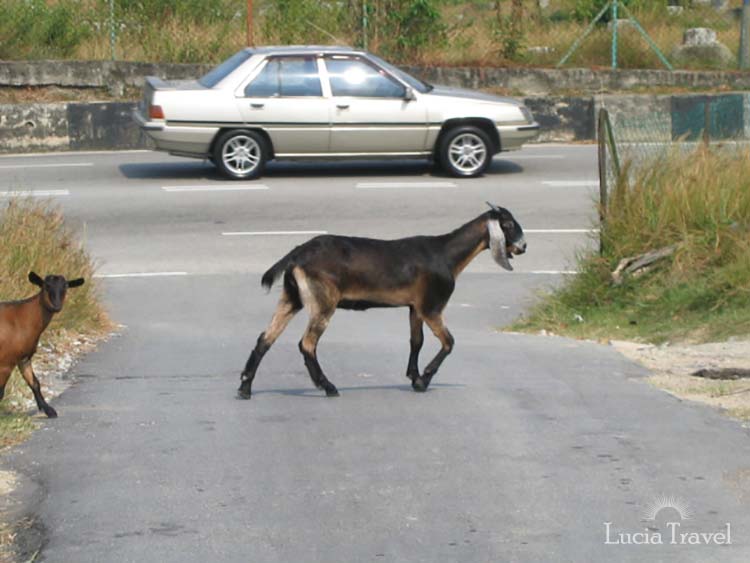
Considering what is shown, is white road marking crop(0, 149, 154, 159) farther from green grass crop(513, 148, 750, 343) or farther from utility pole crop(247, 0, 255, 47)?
green grass crop(513, 148, 750, 343)

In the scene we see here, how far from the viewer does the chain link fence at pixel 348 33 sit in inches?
1022

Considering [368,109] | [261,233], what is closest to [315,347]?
[261,233]

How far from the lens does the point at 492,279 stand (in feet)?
48.9

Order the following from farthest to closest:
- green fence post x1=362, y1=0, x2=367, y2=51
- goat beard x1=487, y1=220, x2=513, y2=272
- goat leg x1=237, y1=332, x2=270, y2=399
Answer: green fence post x1=362, y1=0, x2=367, y2=51 → goat beard x1=487, y1=220, x2=513, y2=272 → goat leg x1=237, y1=332, x2=270, y2=399

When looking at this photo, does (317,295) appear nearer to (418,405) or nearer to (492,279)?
(418,405)

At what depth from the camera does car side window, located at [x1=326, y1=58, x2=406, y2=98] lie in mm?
19797

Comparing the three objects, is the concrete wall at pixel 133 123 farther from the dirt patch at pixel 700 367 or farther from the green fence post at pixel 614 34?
the dirt patch at pixel 700 367

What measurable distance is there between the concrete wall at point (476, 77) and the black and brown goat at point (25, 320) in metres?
17.6

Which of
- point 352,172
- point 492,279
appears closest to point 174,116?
point 352,172

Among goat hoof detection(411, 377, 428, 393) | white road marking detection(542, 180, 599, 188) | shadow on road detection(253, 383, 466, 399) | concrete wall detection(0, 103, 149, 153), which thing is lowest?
shadow on road detection(253, 383, 466, 399)

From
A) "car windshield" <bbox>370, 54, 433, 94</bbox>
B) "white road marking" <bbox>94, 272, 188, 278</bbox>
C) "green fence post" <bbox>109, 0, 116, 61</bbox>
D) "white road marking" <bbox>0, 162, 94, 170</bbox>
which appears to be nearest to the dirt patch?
"white road marking" <bbox>94, 272, 188, 278</bbox>

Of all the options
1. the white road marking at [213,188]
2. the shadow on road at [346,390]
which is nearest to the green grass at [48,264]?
the shadow on road at [346,390]

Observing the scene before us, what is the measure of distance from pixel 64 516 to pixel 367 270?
2946 mm

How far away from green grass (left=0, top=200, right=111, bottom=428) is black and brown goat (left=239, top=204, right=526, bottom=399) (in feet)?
8.09
